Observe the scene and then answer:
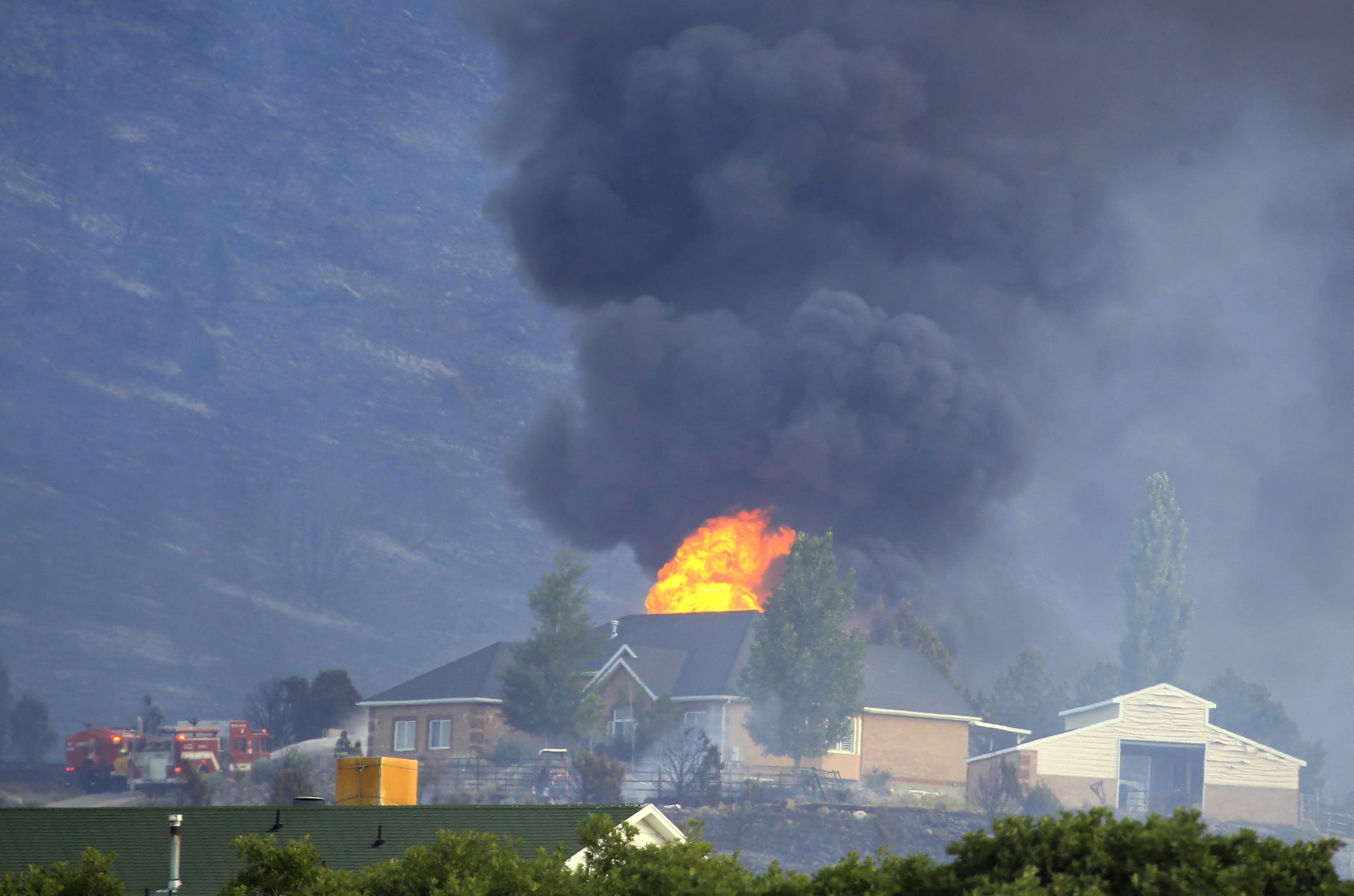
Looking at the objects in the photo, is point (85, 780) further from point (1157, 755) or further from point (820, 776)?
point (1157, 755)

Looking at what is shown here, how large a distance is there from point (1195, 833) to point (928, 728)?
2375 inches

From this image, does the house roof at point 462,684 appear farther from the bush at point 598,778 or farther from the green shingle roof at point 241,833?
the green shingle roof at point 241,833

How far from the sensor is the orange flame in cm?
9512

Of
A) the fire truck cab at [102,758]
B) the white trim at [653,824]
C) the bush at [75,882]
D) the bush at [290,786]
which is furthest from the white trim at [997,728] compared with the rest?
the bush at [75,882]

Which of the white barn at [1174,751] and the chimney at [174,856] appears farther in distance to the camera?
the white barn at [1174,751]

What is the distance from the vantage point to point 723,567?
325 ft

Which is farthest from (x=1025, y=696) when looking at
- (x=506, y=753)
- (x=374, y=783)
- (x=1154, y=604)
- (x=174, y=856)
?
(x=174, y=856)

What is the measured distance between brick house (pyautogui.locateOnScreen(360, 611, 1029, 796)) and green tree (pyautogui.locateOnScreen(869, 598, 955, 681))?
652 inches

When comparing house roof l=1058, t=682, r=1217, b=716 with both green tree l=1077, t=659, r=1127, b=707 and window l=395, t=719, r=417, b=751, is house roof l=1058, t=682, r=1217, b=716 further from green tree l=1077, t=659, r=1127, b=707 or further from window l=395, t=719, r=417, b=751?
green tree l=1077, t=659, r=1127, b=707

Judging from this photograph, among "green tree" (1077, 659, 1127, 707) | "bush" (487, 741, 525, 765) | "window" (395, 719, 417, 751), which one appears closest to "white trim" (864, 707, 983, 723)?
"bush" (487, 741, 525, 765)

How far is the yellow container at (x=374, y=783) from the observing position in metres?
31.4

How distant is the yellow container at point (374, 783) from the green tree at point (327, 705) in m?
59.3

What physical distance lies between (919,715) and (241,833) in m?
52.2

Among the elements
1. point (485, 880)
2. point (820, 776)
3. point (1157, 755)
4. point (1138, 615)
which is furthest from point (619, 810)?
point (1138, 615)
